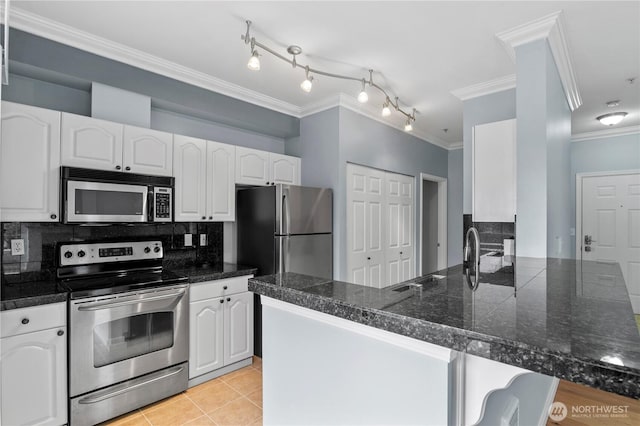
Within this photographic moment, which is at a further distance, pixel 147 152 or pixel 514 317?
pixel 147 152

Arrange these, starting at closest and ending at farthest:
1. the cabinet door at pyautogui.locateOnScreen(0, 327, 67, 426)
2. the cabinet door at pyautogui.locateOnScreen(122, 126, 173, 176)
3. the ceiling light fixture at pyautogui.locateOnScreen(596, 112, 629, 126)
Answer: the cabinet door at pyautogui.locateOnScreen(0, 327, 67, 426) < the cabinet door at pyautogui.locateOnScreen(122, 126, 173, 176) < the ceiling light fixture at pyautogui.locateOnScreen(596, 112, 629, 126)

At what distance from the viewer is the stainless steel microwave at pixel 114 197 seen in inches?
84.0

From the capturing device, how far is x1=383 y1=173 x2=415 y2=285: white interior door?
425cm

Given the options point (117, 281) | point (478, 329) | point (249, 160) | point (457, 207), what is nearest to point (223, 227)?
point (249, 160)

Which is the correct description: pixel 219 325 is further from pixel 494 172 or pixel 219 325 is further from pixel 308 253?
pixel 494 172

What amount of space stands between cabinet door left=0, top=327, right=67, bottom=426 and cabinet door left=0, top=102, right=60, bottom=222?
2.42ft

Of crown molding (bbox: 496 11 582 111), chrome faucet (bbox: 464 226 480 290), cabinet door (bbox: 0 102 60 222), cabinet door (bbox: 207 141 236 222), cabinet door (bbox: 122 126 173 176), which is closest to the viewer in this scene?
chrome faucet (bbox: 464 226 480 290)

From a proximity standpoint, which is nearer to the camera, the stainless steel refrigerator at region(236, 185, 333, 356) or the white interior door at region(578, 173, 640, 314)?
the stainless steel refrigerator at region(236, 185, 333, 356)

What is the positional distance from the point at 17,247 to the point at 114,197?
2.19ft

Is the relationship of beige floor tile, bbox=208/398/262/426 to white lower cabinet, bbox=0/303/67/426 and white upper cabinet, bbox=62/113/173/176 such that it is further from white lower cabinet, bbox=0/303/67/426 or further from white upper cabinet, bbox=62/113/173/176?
white upper cabinet, bbox=62/113/173/176

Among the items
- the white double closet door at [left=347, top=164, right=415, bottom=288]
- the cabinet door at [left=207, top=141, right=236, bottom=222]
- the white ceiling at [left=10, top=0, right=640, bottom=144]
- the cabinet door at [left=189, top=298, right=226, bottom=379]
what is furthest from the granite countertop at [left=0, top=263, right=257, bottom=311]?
the white ceiling at [left=10, top=0, right=640, bottom=144]

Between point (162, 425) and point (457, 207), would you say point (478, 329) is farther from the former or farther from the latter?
point (457, 207)

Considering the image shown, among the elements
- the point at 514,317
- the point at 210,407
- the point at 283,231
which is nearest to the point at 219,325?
the point at 210,407

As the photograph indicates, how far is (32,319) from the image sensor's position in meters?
1.81
